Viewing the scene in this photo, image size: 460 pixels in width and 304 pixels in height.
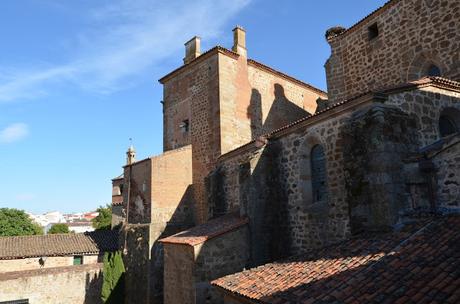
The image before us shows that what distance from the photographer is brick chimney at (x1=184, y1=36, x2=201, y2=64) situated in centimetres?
2075

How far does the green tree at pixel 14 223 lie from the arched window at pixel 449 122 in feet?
142

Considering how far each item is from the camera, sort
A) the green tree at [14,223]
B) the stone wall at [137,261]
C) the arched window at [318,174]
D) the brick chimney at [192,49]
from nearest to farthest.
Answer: the arched window at [318,174] < the stone wall at [137,261] < the brick chimney at [192,49] < the green tree at [14,223]

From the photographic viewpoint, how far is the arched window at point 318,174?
10.4 meters

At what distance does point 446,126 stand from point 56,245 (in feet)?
75.7

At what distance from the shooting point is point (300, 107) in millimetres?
21641

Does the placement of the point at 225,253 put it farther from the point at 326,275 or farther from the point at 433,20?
the point at 433,20

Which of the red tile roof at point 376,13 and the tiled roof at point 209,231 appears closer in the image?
the tiled roof at point 209,231

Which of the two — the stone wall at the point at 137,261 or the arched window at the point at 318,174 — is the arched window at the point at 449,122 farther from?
the stone wall at the point at 137,261

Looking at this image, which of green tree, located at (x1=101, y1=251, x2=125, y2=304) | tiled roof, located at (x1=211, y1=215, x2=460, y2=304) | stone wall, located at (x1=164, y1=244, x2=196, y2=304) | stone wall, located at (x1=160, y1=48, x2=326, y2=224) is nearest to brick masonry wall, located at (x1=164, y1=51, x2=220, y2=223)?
stone wall, located at (x1=160, y1=48, x2=326, y2=224)

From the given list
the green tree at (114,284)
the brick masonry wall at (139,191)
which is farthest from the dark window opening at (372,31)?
the green tree at (114,284)

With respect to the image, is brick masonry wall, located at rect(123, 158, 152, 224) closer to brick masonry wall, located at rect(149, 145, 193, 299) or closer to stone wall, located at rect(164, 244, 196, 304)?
brick masonry wall, located at rect(149, 145, 193, 299)

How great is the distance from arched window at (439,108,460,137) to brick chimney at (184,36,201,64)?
1447 centimetres

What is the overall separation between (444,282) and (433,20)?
9.74 meters

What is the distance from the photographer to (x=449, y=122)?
9492 millimetres
